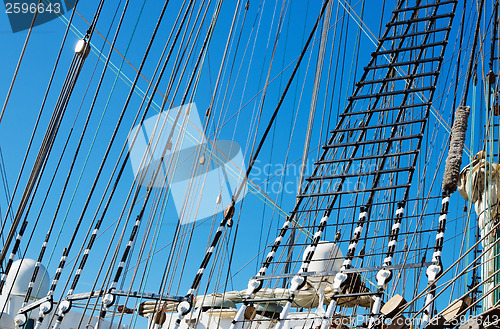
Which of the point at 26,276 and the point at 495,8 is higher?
the point at 495,8

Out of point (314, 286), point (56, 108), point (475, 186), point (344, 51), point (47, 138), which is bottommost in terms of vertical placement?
point (47, 138)

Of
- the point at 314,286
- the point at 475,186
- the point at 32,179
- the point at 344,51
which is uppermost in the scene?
the point at 344,51

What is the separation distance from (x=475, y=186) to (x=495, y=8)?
3.21 m

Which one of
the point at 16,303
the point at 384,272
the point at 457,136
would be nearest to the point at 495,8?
the point at 457,136

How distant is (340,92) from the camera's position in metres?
11.7

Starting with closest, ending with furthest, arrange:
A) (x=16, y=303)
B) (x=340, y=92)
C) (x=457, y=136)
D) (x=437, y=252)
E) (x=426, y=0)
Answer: (x=437, y=252)
(x=457, y=136)
(x=426, y=0)
(x=340, y=92)
(x=16, y=303)

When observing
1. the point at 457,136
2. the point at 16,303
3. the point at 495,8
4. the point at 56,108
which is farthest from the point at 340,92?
the point at 16,303

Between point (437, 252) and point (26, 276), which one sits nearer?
point (437, 252)

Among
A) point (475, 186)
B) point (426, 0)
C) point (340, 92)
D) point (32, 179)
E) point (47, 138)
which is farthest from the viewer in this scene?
point (340, 92)

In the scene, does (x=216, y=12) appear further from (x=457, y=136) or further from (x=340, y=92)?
(x=340, y=92)

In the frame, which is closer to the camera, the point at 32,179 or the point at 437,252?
the point at 32,179

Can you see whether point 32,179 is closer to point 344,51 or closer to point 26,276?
point 344,51

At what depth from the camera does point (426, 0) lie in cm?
1068

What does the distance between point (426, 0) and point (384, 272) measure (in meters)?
5.60
